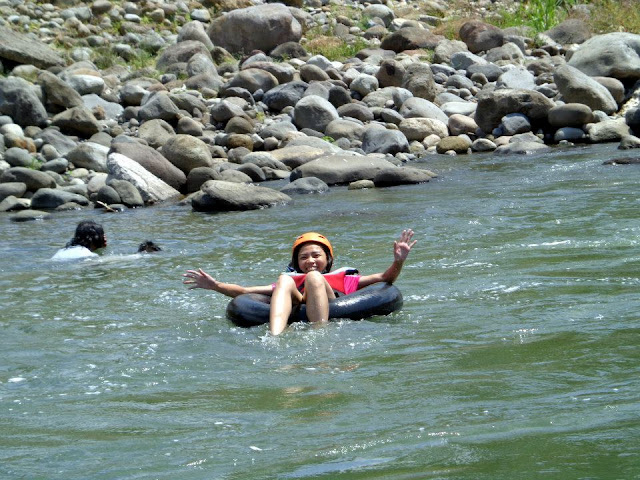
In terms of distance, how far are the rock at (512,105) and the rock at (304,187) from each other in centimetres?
553

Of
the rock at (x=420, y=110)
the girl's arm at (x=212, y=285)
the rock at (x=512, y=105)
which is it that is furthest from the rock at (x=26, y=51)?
the girl's arm at (x=212, y=285)

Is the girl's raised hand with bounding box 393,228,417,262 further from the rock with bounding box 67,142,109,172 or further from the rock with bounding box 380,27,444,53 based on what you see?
the rock with bounding box 380,27,444,53

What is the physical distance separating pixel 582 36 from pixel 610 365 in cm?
2341

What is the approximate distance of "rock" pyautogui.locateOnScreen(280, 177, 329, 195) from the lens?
16.0 meters

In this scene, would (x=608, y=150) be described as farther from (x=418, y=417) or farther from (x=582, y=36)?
(x=418, y=417)

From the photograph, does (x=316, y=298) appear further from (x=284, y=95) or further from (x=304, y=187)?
(x=284, y=95)

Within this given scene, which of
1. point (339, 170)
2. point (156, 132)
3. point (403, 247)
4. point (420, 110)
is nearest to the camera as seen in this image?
point (403, 247)

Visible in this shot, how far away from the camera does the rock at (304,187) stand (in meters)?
16.0

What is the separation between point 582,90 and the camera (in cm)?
2033

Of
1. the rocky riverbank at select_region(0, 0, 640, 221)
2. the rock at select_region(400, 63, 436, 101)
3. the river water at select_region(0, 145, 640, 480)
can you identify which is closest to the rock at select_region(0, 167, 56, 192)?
the rocky riverbank at select_region(0, 0, 640, 221)

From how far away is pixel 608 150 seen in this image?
1769 cm

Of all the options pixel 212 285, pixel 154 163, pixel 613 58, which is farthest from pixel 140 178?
pixel 613 58

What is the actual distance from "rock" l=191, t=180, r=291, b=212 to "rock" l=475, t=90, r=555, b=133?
22.5 ft

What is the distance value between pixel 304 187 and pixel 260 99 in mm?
6897
